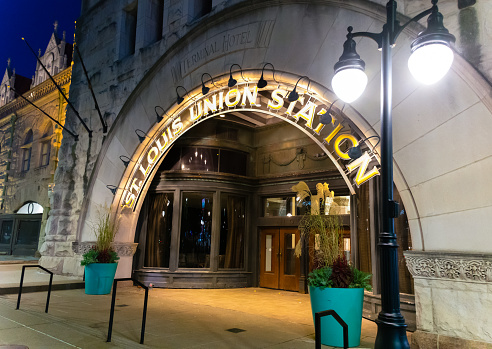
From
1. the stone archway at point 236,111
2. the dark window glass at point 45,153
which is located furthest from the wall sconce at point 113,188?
the dark window glass at point 45,153

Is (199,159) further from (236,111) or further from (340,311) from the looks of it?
(340,311)

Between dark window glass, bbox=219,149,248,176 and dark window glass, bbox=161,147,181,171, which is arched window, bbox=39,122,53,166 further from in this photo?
dark window glass, bbox=219,149,248,176

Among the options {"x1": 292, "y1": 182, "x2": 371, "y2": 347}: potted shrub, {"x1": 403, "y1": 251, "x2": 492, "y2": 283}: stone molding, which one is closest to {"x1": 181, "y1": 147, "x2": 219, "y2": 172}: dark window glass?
{"x1": 292, "y1": 182, "x2": 371, "y2": 347}: potted shrub

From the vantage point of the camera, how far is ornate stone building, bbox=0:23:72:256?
2230 cm

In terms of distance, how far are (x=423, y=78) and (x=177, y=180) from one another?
1044 centimetres

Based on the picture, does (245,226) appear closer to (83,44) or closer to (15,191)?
(83,44)

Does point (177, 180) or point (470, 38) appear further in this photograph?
point (177, 180)

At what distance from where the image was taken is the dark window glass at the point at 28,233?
23.5 metres

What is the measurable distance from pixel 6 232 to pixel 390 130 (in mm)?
28362

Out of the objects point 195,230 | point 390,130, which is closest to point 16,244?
point 195,230

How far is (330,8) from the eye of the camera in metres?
7.85

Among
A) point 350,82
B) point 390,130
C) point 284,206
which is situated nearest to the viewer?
point 390,130

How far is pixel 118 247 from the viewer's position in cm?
1240

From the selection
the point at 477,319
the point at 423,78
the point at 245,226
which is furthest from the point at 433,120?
the point at 245,226
